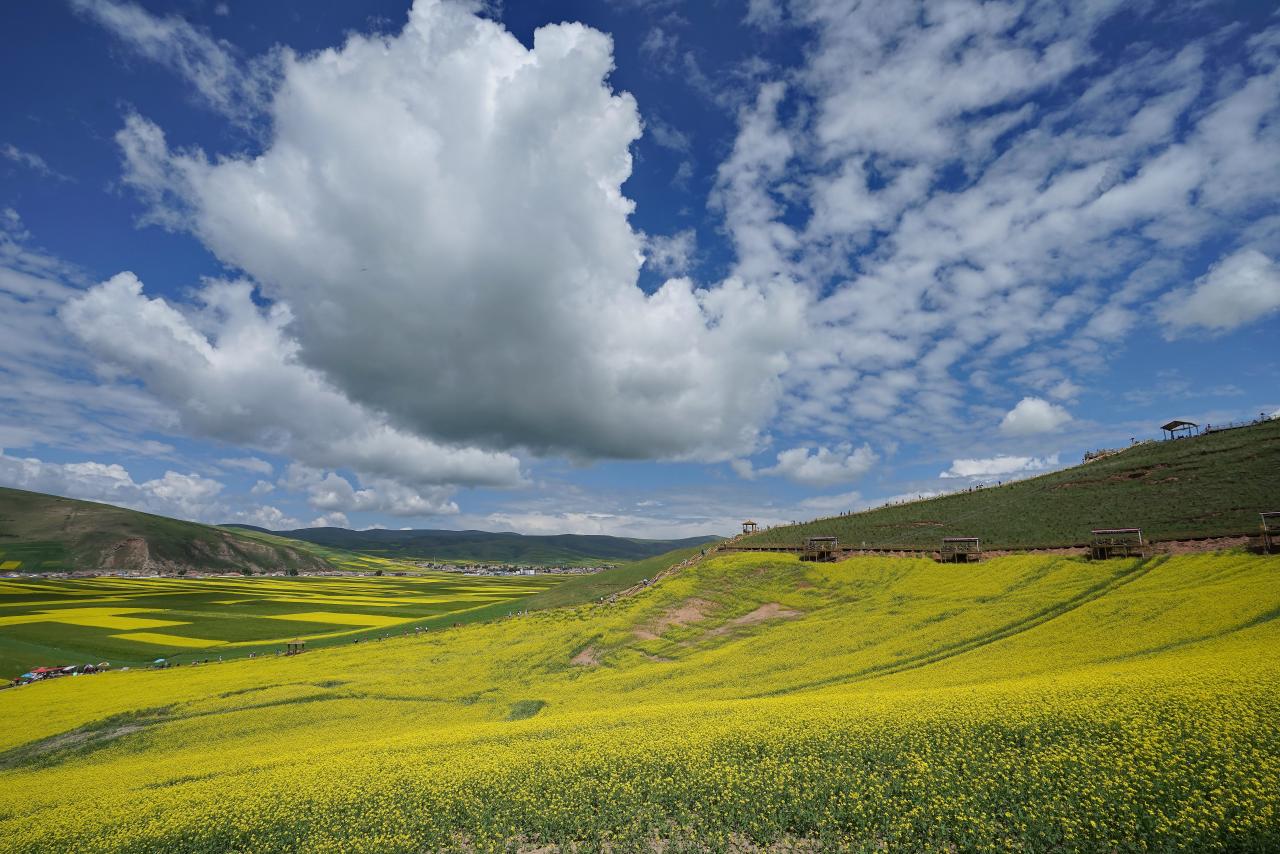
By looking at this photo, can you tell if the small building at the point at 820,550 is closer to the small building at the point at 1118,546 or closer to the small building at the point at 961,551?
the small building at the point at 961,551

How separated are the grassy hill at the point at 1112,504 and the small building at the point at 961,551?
2.78 metres

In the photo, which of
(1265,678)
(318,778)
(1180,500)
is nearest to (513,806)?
(318,778)

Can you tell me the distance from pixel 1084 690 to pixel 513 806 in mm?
20281

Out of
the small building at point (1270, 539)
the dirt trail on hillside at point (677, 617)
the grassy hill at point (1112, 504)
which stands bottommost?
the dirt trail on hillside at point (677, 617)

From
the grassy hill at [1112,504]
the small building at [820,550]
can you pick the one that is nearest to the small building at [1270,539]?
the grassy hill at [1112,504]

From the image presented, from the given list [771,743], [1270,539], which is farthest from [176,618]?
[1270,539]

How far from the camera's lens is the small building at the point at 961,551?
58656mm

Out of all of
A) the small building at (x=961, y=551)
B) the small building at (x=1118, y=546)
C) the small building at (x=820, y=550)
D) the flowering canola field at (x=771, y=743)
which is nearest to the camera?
the flowering canola field at (x=771, y=743)

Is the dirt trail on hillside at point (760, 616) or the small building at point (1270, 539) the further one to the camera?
the dirt trail on hillside at point (760, 616)

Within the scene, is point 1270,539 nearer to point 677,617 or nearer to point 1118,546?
point 1118,546

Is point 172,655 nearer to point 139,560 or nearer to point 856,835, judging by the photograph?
point 856,835

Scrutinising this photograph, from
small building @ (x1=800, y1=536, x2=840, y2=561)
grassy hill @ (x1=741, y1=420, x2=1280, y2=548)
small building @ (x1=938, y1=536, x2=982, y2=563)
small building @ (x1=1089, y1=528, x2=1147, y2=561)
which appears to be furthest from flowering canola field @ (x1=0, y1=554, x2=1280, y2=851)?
small building @ (x1=800, y1=536, x2=840, y2=561)

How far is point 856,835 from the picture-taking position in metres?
14.1

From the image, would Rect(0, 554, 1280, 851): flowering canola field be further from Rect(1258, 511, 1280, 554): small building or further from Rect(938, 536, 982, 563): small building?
Rect(938, 536, 982, 563): small building
